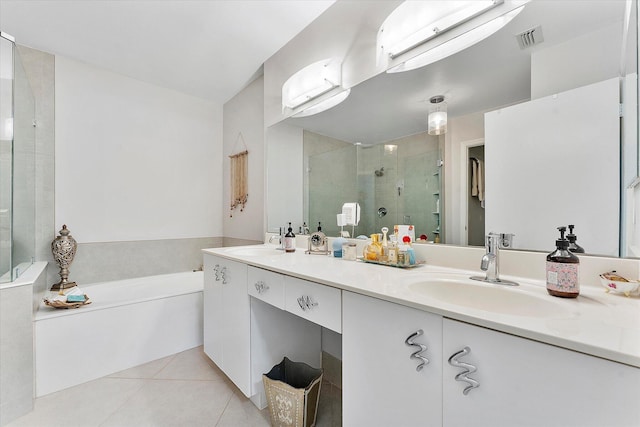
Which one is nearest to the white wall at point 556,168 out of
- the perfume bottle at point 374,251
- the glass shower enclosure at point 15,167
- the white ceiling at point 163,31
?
the perfume bottle at point 374,251

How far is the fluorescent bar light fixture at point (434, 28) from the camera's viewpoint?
1.11 metres

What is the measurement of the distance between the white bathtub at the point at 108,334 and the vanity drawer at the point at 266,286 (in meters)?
1.13

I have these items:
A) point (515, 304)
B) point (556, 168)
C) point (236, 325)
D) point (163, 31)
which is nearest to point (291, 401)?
point (236, 325)

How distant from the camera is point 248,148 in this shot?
2896 millimetres

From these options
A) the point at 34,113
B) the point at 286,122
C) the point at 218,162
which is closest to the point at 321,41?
the point at 286,122

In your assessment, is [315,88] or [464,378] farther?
[315,88]

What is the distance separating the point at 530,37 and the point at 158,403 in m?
2.54

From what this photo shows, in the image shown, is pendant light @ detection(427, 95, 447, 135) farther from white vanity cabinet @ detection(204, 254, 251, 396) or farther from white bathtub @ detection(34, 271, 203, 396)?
white bathtub @ detection(34, 271, 203, 396)

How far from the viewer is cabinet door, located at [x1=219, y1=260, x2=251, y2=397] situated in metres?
1.49

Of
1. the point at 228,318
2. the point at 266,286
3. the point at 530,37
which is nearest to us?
the point at 530,37

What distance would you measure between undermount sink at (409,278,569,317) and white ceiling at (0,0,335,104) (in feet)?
6.24

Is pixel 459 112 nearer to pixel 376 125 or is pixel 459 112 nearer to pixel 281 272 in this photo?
pixel 376 125

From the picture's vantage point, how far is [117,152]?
266cm

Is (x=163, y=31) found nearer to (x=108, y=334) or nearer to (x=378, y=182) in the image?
(x=378, y=182)
